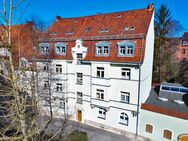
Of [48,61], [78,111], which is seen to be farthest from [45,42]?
[78,111]

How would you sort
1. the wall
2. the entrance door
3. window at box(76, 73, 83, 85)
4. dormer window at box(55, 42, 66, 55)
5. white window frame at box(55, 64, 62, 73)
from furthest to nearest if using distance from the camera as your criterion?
dormer window at box(55, 42, 66, 55) < white window frame at box(55, 64, 62, 73) < the entrance door < window at box(76, 73, 83, 85) < the wall

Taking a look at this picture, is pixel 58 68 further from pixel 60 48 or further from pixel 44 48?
pixel 44 48

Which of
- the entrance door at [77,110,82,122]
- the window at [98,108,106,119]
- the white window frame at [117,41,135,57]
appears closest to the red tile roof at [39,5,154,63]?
the white window frame at [117,41,135,57]

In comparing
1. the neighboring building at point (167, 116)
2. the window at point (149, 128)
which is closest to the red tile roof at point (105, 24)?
the neighboring building at point (167, 116)

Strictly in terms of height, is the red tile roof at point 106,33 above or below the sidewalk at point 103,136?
above

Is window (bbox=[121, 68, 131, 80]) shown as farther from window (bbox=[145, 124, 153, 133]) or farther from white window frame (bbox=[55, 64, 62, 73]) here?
white window frame (bbox=[55, 64, 62, 73])

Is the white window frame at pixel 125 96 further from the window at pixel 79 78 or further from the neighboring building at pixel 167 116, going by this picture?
the window at pixel 79 78

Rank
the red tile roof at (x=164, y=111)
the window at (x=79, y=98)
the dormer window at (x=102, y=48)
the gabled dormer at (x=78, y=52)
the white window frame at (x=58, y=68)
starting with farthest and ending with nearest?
the white window frame at (x=58, y=68) → the window at (x=79, y=98) → the gabled dormer at (x=78, y=52) → the dormer window at (x=102, y=48) → the red tile roof at (x=164, y=111)
